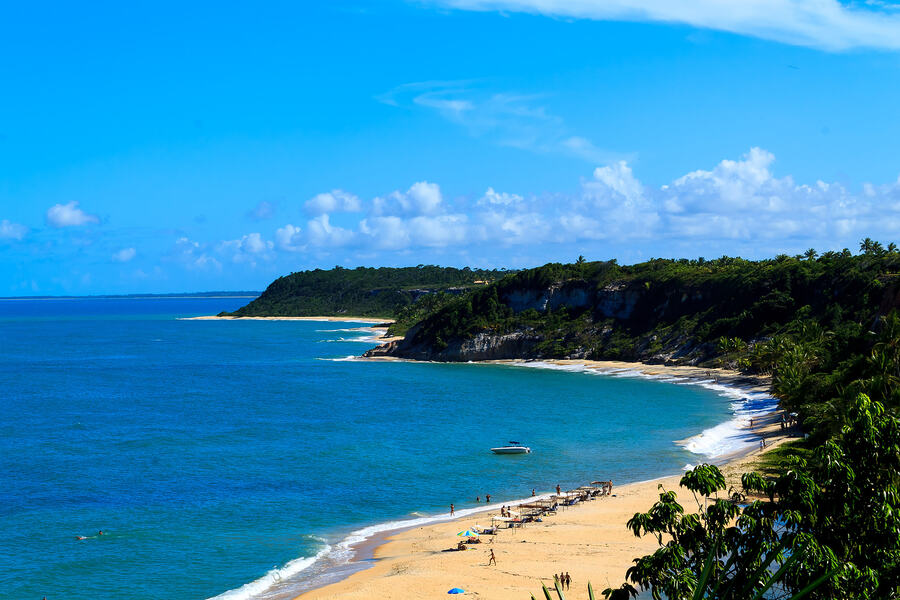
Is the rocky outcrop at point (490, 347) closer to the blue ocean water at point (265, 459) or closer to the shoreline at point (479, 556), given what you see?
the blue ocean water at point (265, 459)

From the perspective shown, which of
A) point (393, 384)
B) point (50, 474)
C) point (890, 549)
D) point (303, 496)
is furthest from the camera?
point (393, 384)

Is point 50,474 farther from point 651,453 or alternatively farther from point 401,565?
point 651,453

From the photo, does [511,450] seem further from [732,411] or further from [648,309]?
[648,309]

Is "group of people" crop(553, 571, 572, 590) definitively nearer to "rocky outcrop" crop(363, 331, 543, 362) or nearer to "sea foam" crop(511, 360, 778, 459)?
"sea foam" crop(511, 360, 778, 459)

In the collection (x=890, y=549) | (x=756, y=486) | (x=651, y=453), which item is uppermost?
(x=756, y=486)

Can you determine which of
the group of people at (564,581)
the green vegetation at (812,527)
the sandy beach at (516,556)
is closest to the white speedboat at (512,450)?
the sandy beach at (516,556)

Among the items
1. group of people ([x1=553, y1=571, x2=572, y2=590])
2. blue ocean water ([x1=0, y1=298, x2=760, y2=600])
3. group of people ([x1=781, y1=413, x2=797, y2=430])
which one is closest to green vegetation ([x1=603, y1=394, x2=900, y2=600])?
group of people ([x1=553, y1=571, x2=572, y2=590])

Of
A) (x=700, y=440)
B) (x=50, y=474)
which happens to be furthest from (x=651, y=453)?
(x=50, y=474)

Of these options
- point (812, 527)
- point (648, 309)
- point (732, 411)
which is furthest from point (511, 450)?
point (648, 309)
